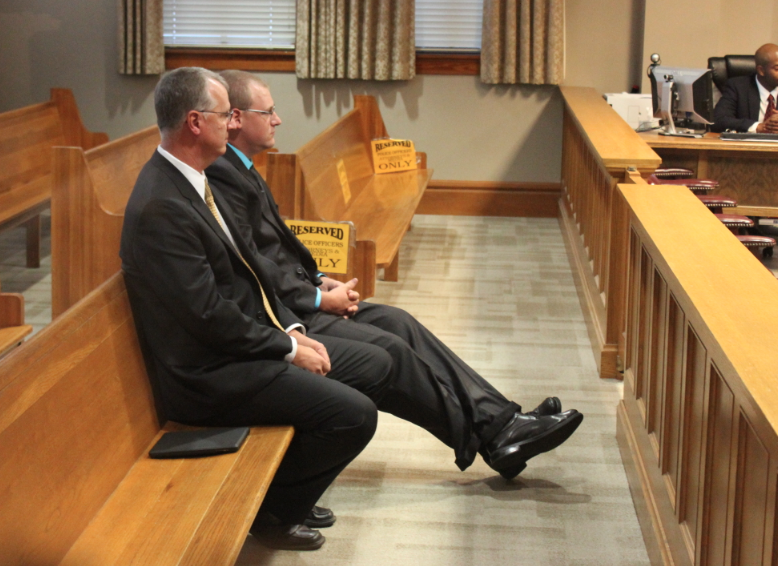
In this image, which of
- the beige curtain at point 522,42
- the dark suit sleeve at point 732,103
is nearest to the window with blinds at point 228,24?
the beige curtain at point 522,42

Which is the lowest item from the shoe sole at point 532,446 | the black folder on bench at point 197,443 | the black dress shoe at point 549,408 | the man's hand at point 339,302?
the shoe sole at point 532,446

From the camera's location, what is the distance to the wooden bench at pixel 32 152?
443 centimetres

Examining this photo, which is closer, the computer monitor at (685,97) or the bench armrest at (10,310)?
the bench armrest at (10,310)

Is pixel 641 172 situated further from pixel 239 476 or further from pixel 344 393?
pixel 239 476

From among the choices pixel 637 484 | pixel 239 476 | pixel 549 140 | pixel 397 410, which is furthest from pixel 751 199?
pixel 239 476

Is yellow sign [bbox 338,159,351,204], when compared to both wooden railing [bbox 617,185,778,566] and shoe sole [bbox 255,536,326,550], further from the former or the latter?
shoe sole [bbox 255,536,326,550]

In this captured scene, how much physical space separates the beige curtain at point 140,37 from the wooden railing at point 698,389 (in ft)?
14.8

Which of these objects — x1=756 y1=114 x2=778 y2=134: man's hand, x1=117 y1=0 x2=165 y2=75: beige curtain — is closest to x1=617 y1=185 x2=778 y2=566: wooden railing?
x1=756 y1=114 x2=778 y2=134: man's hand

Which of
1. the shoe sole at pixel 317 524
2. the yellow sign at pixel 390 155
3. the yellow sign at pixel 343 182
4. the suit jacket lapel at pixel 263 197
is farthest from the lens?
the yellow sign at pixel 390 155

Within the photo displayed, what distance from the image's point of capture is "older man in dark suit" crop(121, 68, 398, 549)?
1977 mm

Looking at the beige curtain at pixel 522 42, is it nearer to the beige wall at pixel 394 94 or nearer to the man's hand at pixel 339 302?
the beige wall at pixel 394 94

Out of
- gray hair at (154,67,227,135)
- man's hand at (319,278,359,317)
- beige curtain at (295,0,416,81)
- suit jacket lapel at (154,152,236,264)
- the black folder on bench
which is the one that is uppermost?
beige curtain at (295,0,416,81)

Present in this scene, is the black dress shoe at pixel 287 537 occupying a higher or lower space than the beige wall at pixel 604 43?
lower

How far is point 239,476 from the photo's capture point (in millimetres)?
1900
